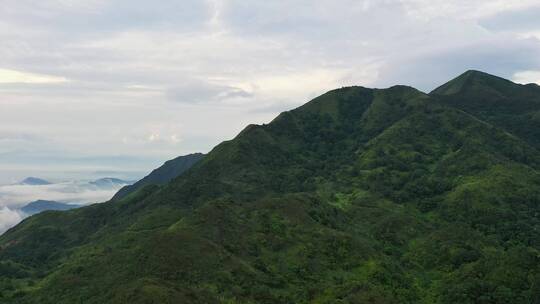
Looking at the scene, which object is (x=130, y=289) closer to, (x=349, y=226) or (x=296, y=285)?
(x=296, y=285)

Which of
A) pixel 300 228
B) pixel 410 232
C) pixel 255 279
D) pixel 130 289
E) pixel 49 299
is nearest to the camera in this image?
pixel 130 289

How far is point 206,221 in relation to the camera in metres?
122

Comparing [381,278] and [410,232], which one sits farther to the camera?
[410,232]

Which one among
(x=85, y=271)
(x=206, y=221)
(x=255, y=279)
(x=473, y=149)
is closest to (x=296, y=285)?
(x=255, y=279)

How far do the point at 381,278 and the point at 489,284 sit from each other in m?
21.2

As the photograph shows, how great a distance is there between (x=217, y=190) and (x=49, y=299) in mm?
88732

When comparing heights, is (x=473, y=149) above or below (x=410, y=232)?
above

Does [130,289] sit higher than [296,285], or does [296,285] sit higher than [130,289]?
[130,289]

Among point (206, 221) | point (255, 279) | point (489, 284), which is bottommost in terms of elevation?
point (489, 284)

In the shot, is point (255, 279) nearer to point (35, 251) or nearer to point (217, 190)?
point (217, 190)

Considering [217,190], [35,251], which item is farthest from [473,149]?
[35,251]

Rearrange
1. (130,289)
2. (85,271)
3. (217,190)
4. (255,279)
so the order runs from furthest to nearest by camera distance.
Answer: (217,190) → (85,271) → (255,279) → (130,289)

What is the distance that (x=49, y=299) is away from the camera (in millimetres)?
107625

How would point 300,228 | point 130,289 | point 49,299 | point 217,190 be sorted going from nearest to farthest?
point 130,289 < point 49,299 < point 300,228 < point 217,190
